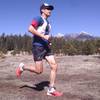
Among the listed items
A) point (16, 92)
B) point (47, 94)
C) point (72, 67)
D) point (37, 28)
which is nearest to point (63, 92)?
point (47, 94)

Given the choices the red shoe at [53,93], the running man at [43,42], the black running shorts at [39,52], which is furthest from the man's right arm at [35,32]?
the red shoe at [53,93]

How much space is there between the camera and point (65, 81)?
13398mm

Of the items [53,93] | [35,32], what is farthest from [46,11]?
[53,93]

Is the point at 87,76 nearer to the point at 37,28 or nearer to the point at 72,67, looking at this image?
the point at 72,67

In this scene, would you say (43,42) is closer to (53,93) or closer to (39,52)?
(39,52)

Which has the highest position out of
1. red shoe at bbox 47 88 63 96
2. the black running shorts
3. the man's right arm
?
the man's right arm

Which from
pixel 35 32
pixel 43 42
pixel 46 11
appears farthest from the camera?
pixel 43 42

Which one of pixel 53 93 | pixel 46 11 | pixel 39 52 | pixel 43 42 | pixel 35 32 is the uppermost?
pixel 46 11

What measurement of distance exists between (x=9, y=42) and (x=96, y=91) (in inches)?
5787

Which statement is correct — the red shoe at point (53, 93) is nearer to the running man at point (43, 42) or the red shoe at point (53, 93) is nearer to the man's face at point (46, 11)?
the running man at point (43, 42)

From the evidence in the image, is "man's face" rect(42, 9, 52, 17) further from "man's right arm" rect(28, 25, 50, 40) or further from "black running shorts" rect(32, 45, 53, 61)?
"black running shorts" rect(32, 45, 53, 61)

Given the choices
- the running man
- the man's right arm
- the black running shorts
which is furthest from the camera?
the black running shorts

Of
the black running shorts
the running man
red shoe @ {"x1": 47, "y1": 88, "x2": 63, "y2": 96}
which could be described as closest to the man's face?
the running man

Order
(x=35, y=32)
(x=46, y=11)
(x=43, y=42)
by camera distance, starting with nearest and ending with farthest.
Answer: (x=35, y=32) < (x=46, y=11) < (x=43, y=42)
